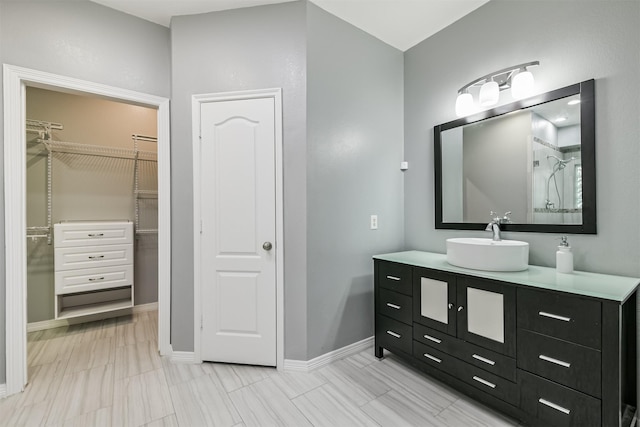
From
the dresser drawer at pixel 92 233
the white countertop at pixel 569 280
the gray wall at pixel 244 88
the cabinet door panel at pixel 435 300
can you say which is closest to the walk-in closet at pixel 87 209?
the dresser drawer at pixel 92 233

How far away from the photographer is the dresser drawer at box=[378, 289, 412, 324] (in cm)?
201

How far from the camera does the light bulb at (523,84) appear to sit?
178 centimetres

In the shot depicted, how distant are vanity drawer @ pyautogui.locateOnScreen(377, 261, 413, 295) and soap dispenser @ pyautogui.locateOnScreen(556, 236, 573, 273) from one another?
0.83m

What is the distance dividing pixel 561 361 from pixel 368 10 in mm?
2526

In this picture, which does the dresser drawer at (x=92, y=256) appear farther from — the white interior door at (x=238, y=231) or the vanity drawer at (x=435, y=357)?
the vanity drawer at (x=435, y=357)

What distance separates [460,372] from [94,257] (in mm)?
3312

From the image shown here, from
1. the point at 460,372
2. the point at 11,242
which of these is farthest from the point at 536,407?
the point at 11,242

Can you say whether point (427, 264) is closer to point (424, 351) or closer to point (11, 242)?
point (424, 351)

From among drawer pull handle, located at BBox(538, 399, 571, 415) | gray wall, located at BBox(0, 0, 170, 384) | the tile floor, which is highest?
gray wall, located at BBox(0, 0, 170, 384)

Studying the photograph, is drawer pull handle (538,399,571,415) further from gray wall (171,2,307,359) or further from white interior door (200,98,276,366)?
white interior door (200,98,276,366)

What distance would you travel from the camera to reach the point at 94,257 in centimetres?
277

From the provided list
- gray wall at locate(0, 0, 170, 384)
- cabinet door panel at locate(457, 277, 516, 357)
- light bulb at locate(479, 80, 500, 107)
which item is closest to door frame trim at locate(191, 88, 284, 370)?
gray wall at locate(0, 0, 170, 384)

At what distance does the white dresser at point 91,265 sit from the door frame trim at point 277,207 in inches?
52.0

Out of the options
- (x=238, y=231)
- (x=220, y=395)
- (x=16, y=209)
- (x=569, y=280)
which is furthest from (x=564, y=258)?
(x=16, y=209)
